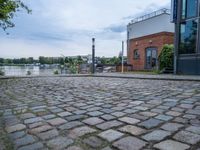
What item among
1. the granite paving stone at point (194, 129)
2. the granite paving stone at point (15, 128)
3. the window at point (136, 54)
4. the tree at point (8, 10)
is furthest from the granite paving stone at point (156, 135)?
the window at point (136, 54)

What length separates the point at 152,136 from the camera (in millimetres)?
2287

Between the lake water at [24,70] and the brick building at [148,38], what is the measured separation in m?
8.64

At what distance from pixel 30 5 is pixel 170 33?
44.9ft

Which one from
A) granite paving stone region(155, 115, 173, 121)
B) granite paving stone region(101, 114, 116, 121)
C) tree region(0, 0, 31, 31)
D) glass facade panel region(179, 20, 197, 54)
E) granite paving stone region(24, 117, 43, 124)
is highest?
tree region(0, 0, 31, 31)

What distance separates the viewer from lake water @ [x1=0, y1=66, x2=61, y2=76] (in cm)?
1683

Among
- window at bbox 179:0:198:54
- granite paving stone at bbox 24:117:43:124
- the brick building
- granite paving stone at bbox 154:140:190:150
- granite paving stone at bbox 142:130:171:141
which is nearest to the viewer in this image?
granite paving stone at bbox 154:140:190:150

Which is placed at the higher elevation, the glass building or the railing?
the railing

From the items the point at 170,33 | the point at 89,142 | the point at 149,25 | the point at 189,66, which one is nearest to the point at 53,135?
the point at 89,142

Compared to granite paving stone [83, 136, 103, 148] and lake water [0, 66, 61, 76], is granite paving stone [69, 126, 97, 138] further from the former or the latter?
lake water [0, 66, 61, 76]

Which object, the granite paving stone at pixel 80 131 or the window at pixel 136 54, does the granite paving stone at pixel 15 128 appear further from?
the window at pixel 136 54

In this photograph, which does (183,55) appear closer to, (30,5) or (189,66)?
(189,66)

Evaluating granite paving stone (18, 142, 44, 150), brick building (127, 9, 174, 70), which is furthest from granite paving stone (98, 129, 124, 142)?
brick building (127, 9, 174, 70)

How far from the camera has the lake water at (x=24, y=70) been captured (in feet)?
55.2

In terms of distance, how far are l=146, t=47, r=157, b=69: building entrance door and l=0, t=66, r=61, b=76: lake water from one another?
878cm
